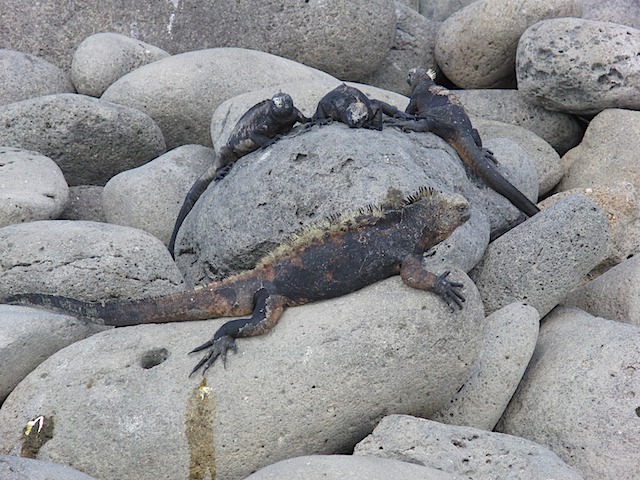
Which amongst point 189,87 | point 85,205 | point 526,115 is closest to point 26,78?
point 189,87

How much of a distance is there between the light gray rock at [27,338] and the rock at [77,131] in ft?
6.99

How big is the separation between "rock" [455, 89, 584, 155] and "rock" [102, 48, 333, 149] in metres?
1.42

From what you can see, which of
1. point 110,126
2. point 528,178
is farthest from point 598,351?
point 110,126

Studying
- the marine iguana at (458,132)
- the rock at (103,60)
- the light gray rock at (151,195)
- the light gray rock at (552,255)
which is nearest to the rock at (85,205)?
the light gray rock at (151,195)

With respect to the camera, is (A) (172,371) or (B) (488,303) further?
(B) (488,303)

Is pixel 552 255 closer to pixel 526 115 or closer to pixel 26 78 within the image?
pixel 526 115

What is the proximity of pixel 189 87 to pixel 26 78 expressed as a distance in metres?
1.44

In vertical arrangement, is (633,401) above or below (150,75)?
below

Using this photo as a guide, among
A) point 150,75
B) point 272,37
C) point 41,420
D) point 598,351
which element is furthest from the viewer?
point 272,37

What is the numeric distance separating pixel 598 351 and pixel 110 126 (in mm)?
3704

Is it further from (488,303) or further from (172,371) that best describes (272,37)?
(172,371)

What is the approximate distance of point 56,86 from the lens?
7.00 m

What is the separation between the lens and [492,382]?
3791mm

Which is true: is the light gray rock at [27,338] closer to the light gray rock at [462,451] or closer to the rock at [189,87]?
the light gray rock at [462,451]
